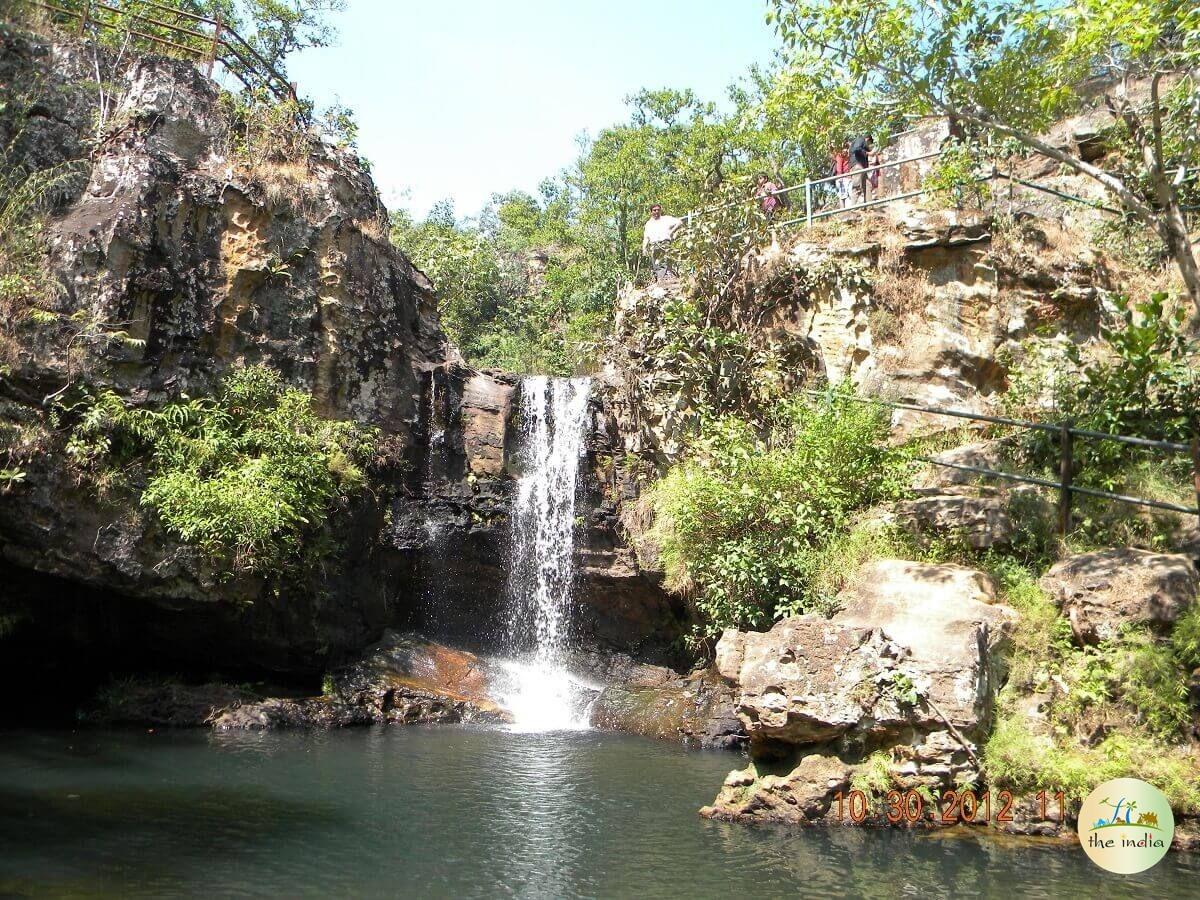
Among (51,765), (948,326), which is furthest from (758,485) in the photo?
(51,765)

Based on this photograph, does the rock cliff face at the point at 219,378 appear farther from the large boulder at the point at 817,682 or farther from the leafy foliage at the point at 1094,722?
the leafy foliage at the point at 1094,722

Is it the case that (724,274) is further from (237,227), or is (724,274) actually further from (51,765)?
(51,765)

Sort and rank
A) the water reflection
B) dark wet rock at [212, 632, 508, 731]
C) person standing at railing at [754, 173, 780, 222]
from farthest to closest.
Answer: person standing at railing at [754, 173, 780, 222], dark wet rock at [212, 632, 508, 731], the water reflection

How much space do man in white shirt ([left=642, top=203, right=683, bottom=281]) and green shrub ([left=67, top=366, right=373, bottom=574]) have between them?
662cm

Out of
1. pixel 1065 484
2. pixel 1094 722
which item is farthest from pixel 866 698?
pixel 1065 484

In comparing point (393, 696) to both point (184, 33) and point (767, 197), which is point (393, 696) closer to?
point (767, 197)

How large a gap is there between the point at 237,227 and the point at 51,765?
808 cm

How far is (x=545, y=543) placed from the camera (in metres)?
16.8

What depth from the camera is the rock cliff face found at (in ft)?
42.5

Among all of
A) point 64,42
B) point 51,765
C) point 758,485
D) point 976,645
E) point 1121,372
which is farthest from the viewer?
point 64,42

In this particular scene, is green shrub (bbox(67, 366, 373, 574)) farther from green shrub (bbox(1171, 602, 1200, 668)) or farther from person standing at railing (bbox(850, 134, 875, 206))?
green shrub (bbox(1171, 602, 1200, 668))

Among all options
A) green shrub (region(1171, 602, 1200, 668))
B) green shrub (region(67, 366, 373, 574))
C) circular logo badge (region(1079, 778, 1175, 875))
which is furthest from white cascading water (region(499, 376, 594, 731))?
green shrub (region(1171, 602, 1200, 668))

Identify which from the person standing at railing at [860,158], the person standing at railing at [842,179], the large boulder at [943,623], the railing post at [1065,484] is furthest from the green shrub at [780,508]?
the person standing at railing at [860,158]

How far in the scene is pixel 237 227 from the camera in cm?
1529
